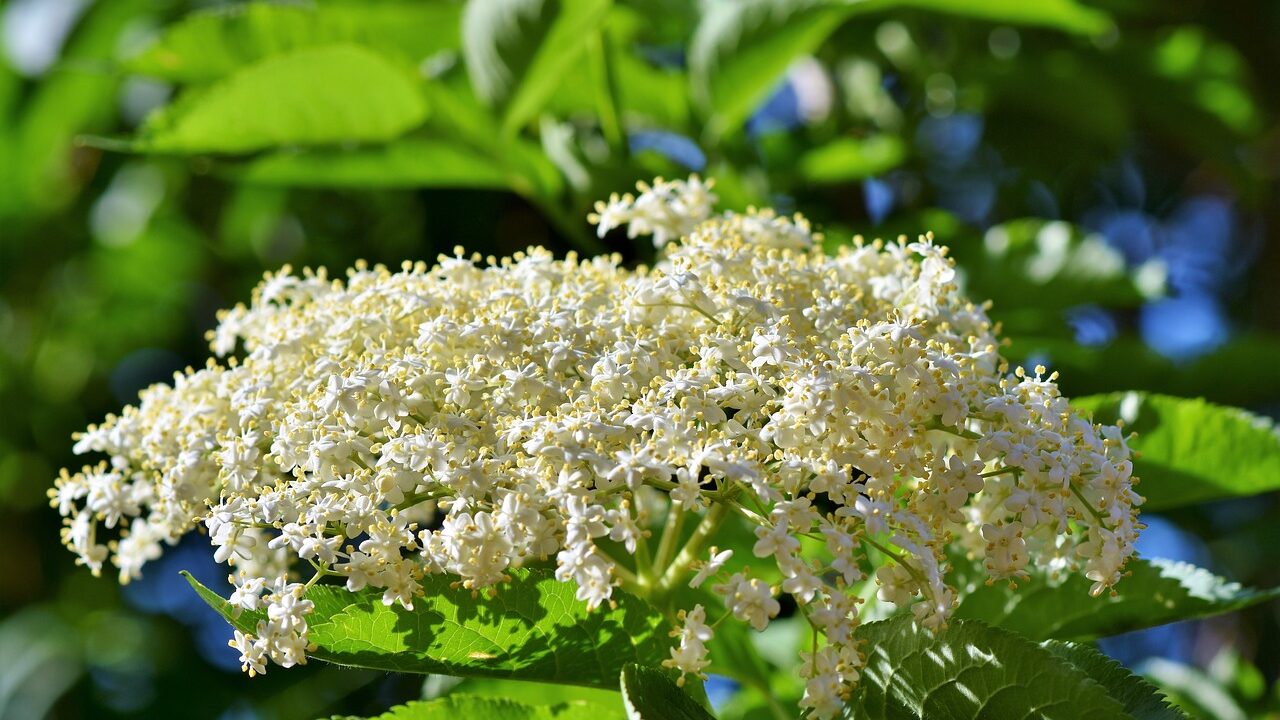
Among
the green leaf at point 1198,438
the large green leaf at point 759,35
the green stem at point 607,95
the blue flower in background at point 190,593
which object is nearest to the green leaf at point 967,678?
the green leaf at point 1198,438

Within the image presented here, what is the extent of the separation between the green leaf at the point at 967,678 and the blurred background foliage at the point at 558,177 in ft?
2.24

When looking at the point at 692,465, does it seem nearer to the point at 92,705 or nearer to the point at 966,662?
the point at 966,662

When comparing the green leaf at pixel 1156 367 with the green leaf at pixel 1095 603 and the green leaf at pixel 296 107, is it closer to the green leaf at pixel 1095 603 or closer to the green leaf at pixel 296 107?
the green leaf at pixel 1095 603

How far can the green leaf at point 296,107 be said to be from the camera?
Answer: 186cm

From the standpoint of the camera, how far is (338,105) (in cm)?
201

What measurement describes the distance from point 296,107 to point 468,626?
1.17 metres

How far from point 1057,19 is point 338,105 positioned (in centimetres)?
128

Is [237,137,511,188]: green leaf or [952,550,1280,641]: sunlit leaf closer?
[952,550,1280,641]: sunlit leaf

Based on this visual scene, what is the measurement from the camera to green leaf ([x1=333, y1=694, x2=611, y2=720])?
3.93 ft

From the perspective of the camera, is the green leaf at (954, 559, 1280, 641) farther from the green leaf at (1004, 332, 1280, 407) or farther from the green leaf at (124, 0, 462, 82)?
the green leaf at (124, 0, 462, 82)

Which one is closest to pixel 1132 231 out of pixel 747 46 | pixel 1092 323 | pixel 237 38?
pixel 1092 323

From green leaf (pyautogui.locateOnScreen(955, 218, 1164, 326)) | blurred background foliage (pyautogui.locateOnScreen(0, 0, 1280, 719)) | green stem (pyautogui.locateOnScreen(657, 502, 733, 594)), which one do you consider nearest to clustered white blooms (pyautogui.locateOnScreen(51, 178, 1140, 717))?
green stem (pyautogui.locateOnScreen(657, 502, 733, 594))

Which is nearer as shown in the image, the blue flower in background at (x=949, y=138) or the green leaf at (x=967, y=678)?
the green leaf at (x=967, y=678)

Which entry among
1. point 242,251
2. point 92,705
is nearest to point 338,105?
point 242,251
